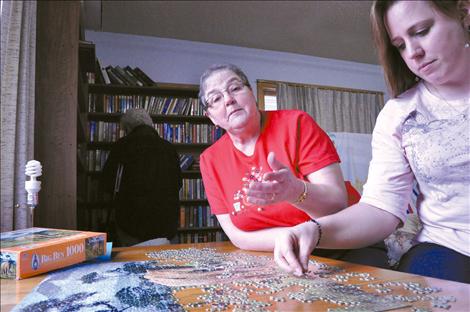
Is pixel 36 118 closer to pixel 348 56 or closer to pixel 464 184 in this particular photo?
pixel 464 184

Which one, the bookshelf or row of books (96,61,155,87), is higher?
row of books (96,61,155,87)

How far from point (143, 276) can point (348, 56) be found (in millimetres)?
5633

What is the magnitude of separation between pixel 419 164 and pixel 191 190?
11.6 feet

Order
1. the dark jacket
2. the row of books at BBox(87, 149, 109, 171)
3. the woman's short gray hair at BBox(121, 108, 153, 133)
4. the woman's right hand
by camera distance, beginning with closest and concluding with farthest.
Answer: the woman's right hand → the dark jacket → the woman's short gray hair at BBox(121, 108, 153, 133) → the row of books at BBox(87, 149, 109, 171)

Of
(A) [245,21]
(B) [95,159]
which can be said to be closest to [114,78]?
(B) [95,159]

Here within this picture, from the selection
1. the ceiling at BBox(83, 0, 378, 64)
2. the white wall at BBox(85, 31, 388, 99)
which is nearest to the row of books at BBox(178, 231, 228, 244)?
the white wall at BBox(85, 31, 388, 99)

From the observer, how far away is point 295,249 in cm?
76

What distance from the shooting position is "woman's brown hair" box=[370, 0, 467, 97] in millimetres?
628

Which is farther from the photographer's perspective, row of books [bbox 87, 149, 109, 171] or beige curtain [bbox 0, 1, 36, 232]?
row of books [bbox 87, 149, 109, 171]

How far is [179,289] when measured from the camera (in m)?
0.66

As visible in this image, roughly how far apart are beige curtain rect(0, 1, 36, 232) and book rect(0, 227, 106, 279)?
788 millimetres

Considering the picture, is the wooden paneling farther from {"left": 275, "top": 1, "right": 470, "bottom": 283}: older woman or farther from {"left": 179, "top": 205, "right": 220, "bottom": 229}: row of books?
{"left": 179, "top": 205, "right": 220, "bottom": 229}: row of books

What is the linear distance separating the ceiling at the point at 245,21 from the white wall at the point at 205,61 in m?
0.11

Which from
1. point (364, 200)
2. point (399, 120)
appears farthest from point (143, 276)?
point (399, 120)
